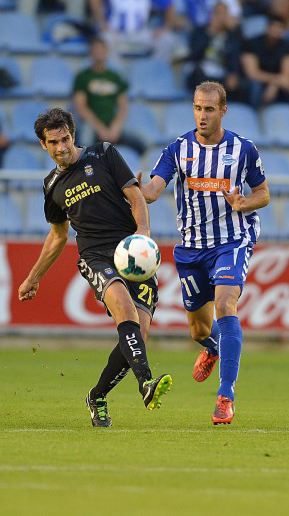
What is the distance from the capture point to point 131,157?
15070mm

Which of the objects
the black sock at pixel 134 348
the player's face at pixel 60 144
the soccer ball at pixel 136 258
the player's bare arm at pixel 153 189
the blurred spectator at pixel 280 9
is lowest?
the black sock at pixel 134 348

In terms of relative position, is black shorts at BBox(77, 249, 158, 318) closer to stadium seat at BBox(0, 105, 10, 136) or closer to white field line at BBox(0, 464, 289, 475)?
white field line at BBox(0, 464, 289, 475)

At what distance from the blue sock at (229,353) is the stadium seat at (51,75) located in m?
9.28

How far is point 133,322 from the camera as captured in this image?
6.98m

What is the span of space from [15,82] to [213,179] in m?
8.44

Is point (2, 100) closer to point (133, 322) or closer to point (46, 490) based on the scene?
point (133, 322)

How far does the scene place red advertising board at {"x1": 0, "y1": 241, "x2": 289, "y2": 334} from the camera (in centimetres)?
1367

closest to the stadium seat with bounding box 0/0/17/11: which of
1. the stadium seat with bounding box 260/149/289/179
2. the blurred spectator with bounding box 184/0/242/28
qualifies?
the blurred spectator with bounding box 184/0/242/28

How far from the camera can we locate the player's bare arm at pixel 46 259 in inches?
306

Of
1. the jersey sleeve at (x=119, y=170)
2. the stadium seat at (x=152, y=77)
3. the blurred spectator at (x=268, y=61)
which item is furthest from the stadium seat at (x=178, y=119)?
the jersey sleeve at (x=119, y=170)

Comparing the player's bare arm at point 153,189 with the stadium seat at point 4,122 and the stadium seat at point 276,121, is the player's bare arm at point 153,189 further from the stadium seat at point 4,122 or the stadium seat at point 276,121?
the stadium seat at point 276,121

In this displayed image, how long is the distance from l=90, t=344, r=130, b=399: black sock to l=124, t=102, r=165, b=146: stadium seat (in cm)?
861

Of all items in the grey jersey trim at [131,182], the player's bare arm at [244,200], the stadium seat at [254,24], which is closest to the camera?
the grey jersey trim at [131,182]

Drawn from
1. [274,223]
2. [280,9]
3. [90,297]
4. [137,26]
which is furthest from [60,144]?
[280,9]
